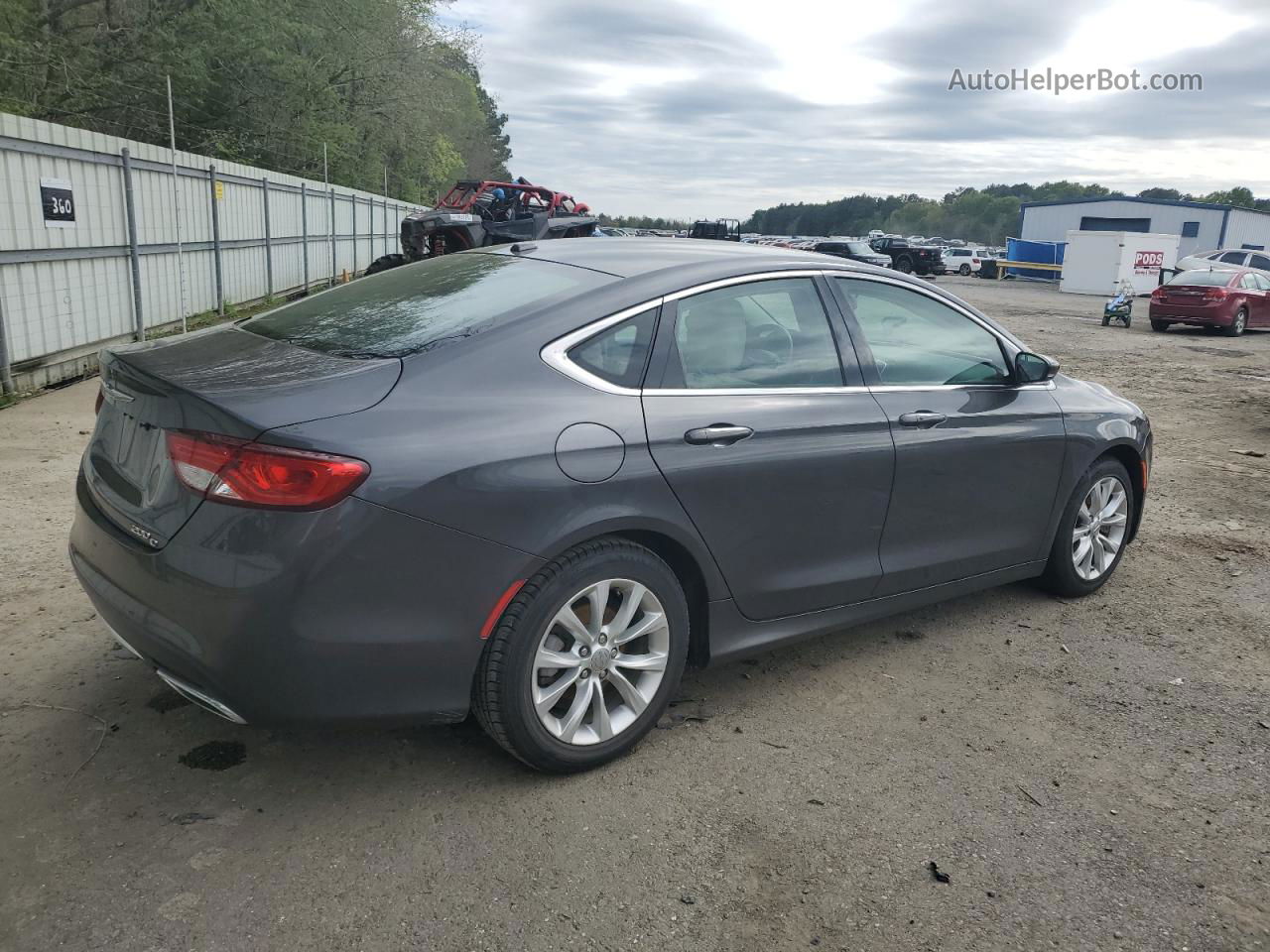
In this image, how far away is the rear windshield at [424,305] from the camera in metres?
3.17

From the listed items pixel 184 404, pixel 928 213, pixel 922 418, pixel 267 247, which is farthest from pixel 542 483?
pixel 928 213

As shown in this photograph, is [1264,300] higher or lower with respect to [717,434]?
lower

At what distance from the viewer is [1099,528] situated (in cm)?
493

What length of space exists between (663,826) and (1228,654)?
2.87 metres

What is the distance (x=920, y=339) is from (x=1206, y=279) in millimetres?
20175

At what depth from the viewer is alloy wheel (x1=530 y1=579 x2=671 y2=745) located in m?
3.01

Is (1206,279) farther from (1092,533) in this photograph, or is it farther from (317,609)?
(317,609)

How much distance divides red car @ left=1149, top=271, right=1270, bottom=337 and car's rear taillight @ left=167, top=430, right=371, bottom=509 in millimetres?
21821

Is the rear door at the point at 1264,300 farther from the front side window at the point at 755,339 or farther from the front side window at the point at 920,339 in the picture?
the front side window at the point at 755,339

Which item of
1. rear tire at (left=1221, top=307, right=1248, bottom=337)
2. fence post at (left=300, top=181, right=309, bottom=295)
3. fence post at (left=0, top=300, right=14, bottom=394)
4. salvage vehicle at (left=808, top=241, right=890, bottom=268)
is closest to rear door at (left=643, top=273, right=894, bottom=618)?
fence post at (left=0, top=300, right=14, bottom=394)

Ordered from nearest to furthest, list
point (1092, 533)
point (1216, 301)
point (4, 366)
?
1. point (1092, 533)
2. point (4, 366)
3. point (1216, 301)

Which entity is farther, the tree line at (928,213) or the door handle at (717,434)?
the tree line at (928,213)

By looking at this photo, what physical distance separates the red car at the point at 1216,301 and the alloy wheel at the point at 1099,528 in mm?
18127

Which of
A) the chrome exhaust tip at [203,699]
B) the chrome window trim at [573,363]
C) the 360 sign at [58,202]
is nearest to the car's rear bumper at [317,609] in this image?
the chrome exhaust tip at [203,699]
